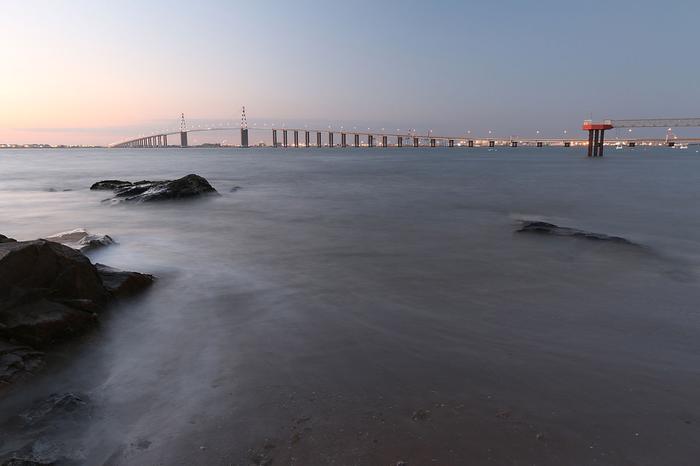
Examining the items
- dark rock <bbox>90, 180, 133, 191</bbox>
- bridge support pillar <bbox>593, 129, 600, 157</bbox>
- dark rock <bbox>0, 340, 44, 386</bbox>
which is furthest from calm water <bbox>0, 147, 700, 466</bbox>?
bridge support pillar <bbox>593, 129, 600, 157</bbox>

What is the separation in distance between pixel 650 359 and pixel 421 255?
16.3 ft

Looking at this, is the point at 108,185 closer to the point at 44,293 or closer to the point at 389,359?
the point at 44,293

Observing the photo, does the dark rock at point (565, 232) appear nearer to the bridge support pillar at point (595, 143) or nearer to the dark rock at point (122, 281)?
the dark rock at point (122, 281)

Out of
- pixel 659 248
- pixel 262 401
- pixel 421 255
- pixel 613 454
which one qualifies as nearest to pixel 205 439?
pixel 262 401

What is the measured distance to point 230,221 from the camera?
13.5 meters

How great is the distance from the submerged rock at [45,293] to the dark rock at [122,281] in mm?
357

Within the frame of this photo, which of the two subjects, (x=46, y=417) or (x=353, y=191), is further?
(x=353, y=191)

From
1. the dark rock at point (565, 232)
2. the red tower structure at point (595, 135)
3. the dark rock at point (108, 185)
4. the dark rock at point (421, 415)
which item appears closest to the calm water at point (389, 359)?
the dark rock at point (421, 415)

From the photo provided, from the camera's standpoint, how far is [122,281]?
6.21 meters

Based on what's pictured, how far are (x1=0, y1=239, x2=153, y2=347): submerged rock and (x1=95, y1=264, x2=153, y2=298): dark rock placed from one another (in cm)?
36

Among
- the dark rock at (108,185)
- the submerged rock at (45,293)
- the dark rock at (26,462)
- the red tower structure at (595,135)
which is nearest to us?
the dark rock at (26,462)

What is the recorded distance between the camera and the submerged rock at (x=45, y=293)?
4520 millimetres

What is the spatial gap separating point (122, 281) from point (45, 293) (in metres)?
1.25

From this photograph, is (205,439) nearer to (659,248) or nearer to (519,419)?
(519,419)
